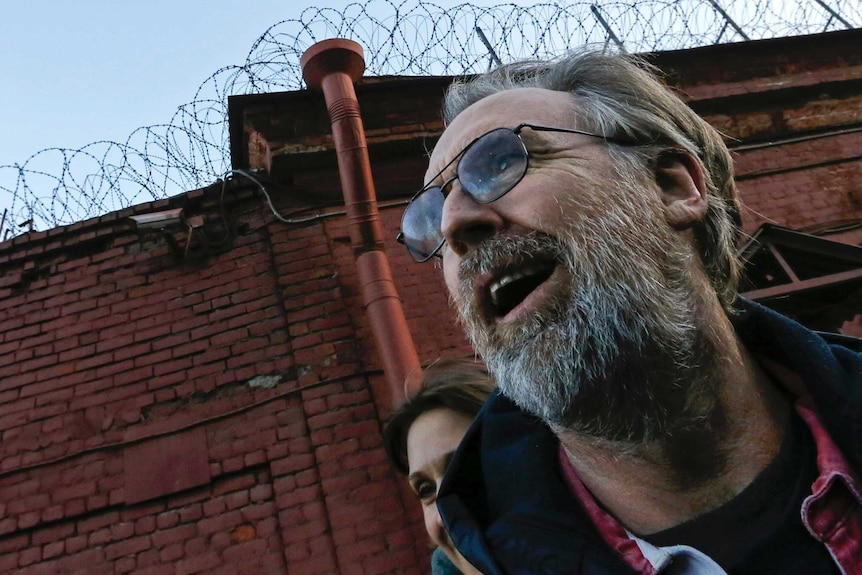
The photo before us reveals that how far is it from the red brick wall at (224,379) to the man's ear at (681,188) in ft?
9.09

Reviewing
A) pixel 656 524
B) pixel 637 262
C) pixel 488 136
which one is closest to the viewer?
pixel 656 524

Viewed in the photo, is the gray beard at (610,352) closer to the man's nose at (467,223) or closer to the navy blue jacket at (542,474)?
the man's nose at (467,223)

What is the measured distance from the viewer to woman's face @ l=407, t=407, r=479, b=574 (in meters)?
2.33

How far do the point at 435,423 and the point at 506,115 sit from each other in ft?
4.32

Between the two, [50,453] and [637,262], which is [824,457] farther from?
[50,453]

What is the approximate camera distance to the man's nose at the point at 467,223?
4.75ft

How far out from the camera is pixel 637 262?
1.41 meters

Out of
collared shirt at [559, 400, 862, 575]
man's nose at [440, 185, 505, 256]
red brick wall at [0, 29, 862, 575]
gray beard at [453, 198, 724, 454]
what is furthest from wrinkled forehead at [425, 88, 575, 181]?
red brick wall at [0, 29, 862, 575]

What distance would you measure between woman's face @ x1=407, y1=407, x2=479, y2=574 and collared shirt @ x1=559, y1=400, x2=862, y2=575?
1116 millimetres

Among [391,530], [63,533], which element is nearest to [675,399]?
[391,530]

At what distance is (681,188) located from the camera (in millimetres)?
1614

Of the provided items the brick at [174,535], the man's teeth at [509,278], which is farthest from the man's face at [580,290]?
the brick at [174,535]

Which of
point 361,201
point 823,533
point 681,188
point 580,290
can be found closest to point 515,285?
point 580,290

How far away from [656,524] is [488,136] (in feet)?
3.21
